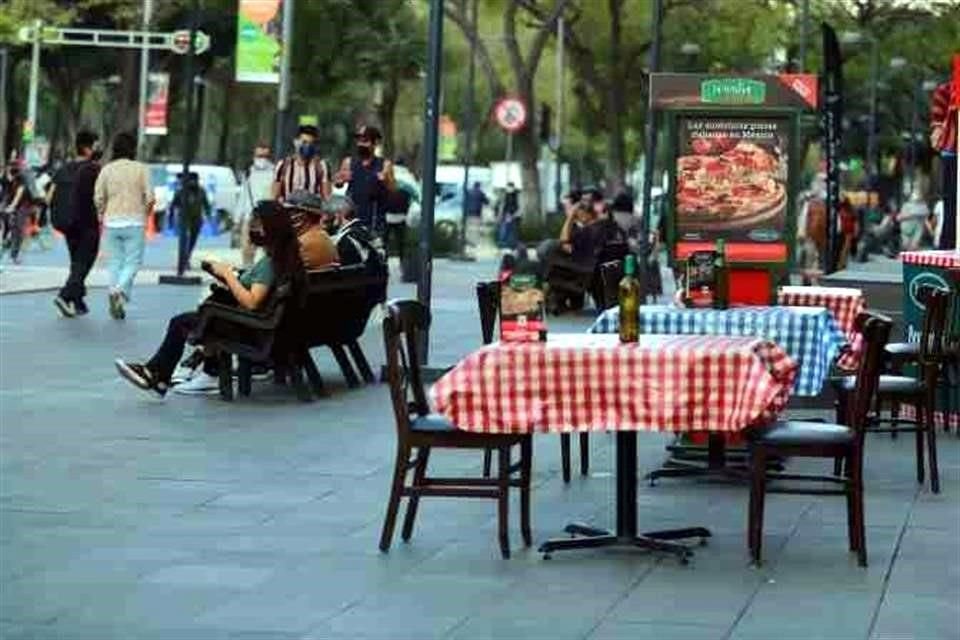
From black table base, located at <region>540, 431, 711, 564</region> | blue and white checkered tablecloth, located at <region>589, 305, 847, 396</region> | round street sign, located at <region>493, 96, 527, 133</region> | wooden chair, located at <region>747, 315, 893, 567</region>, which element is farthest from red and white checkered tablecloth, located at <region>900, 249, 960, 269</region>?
round street sign, located at <region>493, 96, 527, 133</region>

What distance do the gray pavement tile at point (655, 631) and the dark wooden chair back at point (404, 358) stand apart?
1.69 m

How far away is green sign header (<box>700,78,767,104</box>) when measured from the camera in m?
15.7

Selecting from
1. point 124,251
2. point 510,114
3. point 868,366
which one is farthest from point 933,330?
point 510,114

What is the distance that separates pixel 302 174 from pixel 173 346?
234 inches

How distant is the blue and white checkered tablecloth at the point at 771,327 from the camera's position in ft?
36.5

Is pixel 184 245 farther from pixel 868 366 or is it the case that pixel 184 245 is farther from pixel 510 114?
pixel 868 366

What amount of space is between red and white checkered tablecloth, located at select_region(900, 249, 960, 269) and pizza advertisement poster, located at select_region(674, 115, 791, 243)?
1263mm

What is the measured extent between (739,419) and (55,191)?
14.6 m

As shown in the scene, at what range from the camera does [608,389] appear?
888 cm

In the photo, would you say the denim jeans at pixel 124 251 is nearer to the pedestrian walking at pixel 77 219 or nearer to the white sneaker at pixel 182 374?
the pedestrian walking at pixel 77 219

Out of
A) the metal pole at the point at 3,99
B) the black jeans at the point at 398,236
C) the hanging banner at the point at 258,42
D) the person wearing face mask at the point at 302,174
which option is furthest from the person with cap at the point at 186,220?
the metal pole at the point at 3,99

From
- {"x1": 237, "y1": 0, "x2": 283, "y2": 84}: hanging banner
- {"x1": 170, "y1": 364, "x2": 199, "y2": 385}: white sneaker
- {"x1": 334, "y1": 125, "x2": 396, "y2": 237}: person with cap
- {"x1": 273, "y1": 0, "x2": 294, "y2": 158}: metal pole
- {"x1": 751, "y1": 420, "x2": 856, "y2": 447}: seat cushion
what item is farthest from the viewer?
{"x1": 237, "y1": 0, "x2": 283, "y2": 84}: hanging banner

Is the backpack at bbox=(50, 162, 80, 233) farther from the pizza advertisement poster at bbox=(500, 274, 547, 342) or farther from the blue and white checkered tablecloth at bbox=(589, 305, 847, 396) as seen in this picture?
the pizza advertisement poster at bbox=(500, 274, 547, 342)

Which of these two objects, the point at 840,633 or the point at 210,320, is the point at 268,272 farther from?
the point at 840,633
